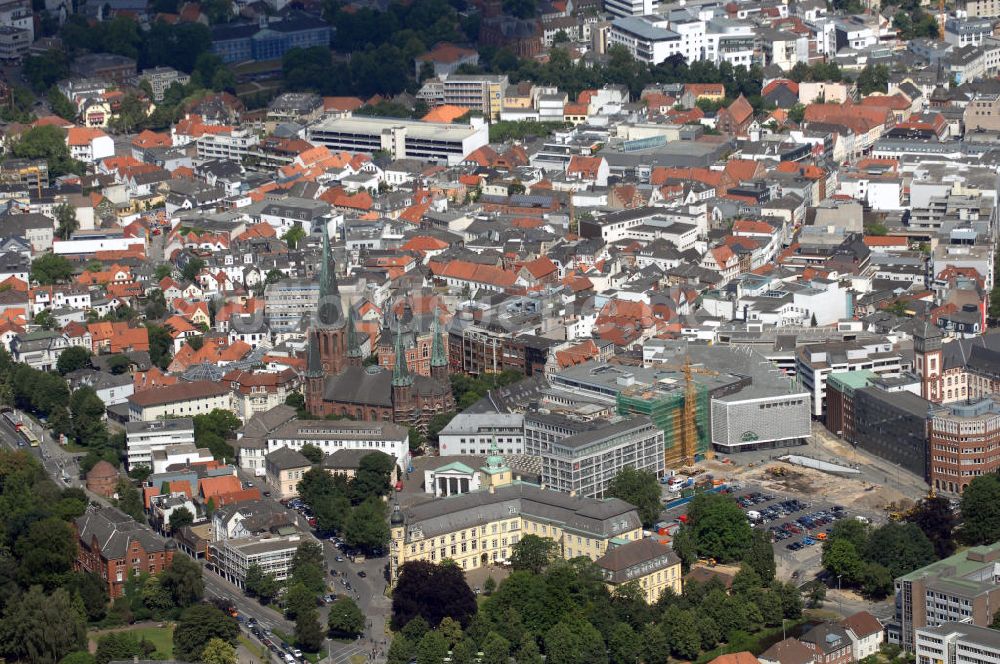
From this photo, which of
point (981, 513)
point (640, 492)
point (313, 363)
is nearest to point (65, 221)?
point (313, 363)

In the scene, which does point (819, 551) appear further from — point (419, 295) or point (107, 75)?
point (107, 75)

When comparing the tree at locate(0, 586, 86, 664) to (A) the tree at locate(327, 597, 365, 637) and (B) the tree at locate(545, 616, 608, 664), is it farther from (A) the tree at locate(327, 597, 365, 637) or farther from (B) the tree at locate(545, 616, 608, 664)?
(B) the tree at locate(545, 616, 608, 664)

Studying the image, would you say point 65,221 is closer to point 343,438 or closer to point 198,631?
point 343,438

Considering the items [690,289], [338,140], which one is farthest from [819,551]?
[338,140]

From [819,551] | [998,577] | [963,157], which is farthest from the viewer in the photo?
[963,157]

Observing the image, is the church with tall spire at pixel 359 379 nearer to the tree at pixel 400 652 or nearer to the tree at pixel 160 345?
the tree at pixel 160 345

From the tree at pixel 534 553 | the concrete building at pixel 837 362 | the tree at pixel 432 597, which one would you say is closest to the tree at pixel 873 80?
the concrete building at pixel 837 362

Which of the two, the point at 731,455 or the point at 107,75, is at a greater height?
the point at 107,75
